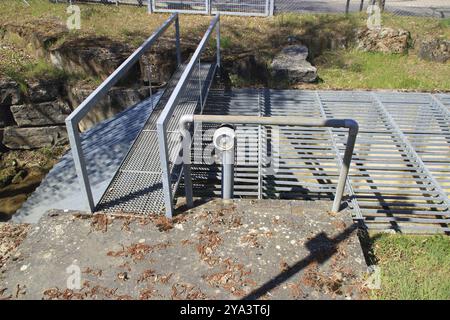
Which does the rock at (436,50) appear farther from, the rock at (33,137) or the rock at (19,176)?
the rock at (19,176)

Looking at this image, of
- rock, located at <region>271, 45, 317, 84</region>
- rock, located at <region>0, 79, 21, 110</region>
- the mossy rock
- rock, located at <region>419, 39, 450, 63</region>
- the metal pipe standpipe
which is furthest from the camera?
rock, located at <region>419, 39, 450, 63</region>

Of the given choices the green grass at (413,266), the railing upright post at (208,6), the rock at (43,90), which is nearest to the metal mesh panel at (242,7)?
the railing upright post at (208,6)

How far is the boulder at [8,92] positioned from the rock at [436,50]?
9584mm

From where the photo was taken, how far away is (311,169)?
534 cm

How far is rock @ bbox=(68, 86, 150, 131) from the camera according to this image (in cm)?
767

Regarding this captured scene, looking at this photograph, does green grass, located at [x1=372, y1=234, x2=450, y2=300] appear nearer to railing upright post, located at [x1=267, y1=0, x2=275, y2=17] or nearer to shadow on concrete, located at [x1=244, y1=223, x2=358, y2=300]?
shadow on concrete, located at [x1=244, y1=223, x2=358, y2=300]

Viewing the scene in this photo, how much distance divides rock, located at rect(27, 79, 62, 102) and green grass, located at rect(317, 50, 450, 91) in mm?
5888

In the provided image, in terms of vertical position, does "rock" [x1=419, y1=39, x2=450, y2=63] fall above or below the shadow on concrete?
above

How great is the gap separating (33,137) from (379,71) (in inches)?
320

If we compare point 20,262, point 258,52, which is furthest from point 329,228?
point 258,52

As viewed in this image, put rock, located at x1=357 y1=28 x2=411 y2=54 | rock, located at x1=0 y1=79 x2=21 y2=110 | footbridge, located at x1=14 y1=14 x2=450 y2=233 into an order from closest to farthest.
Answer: footbridge, located at x1=14 y1=14 x2=450 y2=233 → rock, located at x1=0 y1=79 x2=21 y2=110 → rock, located at x1=357 y1=28 x2=411 y2=54

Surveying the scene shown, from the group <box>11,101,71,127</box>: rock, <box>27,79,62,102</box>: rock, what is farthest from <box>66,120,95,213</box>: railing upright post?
<box>27,79,62,102</box>: rock

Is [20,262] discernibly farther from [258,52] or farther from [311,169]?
[258,52]
